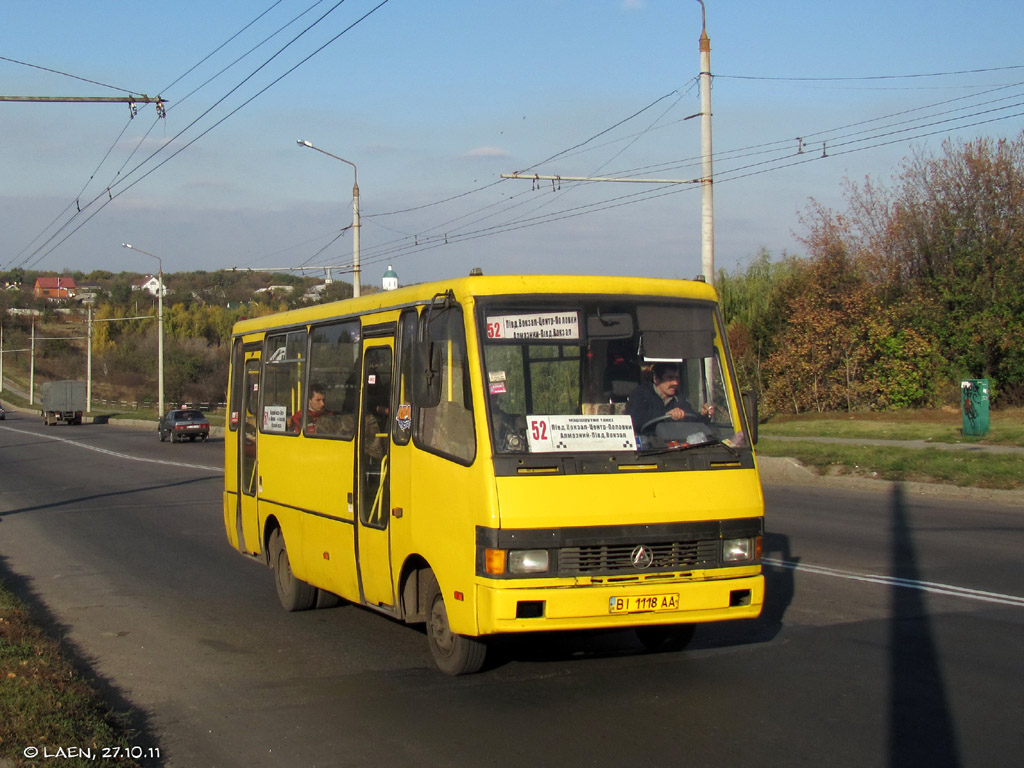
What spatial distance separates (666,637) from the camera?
7258 millimetres

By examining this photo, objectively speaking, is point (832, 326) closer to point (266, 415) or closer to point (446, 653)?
point (266, 415)

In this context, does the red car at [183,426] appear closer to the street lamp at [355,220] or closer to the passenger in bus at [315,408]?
the street lamp at [355,220]

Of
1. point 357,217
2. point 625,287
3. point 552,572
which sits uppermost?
point 357,217

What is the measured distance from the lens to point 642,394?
656cm

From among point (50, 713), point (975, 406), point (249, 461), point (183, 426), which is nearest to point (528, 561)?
point (50, 713)

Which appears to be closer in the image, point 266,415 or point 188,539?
point 266,415

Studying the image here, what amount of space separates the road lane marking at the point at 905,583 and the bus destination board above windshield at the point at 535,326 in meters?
3.90

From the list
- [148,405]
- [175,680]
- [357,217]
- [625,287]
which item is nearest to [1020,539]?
[625,287]

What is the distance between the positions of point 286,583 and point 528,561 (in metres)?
4.06

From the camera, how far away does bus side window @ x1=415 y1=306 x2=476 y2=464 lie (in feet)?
20.7

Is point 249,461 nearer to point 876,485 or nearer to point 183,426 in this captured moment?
point 876,485

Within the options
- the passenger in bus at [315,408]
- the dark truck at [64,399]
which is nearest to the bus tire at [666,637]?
the passenger in bus at [315,408]

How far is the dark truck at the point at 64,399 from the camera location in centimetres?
6588

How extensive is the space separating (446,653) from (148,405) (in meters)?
86.4
